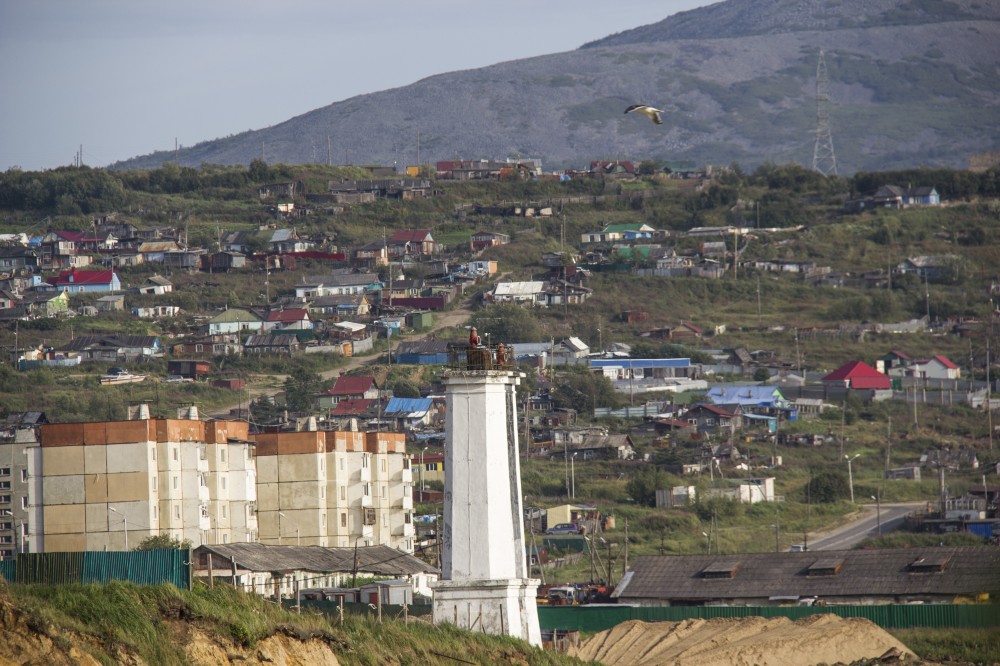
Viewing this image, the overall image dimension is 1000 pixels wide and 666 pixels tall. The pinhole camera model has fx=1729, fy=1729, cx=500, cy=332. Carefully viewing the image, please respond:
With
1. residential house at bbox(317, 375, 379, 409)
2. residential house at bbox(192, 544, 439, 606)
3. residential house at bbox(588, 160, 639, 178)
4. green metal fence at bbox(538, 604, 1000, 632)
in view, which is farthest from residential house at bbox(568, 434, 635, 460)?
residential house at bbox(588, 160, 639, 178)

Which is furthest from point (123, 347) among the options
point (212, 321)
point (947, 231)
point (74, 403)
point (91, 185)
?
point (947, 231)

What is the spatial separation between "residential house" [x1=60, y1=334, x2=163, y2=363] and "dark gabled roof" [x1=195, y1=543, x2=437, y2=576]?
43529 mm

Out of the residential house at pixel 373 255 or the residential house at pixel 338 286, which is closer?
the residential house at pixel 338 286

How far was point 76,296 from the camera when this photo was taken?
100750 mm

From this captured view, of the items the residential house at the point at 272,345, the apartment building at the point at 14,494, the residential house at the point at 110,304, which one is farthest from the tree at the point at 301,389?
the apartment building at the point at 14,494

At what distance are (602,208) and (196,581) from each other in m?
104

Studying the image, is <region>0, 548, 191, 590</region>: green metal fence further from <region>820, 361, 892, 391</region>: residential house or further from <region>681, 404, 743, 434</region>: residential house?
<region>820, 361, 892, 391</region>: residential house

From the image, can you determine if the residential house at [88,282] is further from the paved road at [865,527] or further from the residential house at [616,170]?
the paved road at [865,527]

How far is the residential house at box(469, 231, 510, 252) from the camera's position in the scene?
110 meters

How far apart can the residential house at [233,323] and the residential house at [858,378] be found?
3066 cm

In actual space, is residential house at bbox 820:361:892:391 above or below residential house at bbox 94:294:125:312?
below

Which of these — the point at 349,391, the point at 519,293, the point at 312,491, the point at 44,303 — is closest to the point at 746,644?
the point at 312,491

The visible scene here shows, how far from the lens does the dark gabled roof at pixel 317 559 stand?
124 feet

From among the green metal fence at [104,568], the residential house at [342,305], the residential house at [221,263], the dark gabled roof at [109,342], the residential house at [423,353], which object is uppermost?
the residential house at [221,263]
